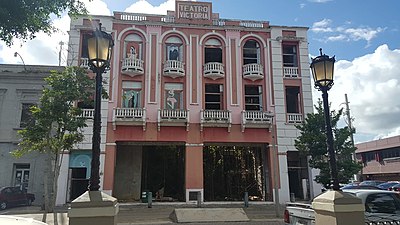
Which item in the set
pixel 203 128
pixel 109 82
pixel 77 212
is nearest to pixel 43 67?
pixel 109 82

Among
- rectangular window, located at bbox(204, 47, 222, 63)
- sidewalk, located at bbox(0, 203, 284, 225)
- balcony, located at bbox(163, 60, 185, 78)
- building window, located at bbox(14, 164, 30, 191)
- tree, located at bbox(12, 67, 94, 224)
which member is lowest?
sidewalk, located at bbox(0, 203, 284, 225)

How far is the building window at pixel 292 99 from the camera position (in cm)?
2312

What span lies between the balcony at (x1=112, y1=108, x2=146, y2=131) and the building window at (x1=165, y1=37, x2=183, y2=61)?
4.55 metres

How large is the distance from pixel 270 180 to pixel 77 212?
18.1 m

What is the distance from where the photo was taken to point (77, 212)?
493 centimetres

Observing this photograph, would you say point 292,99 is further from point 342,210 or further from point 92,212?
point 92,212

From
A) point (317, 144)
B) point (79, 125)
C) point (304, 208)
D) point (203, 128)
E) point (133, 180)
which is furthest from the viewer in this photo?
point (133, 180)

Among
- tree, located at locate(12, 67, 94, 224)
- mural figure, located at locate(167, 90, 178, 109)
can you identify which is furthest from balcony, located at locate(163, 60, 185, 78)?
tree, located at locate(12, 67, 94, 224)

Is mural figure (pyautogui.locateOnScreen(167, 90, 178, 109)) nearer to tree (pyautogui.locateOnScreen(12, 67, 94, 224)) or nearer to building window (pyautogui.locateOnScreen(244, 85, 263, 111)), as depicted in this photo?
building window (pyautogui.locateOnScreen(244, 85, 263, 111))

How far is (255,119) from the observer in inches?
850

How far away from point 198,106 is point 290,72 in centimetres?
702

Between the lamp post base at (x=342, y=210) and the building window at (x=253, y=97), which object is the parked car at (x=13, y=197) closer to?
the building window at (x=253, y=97)

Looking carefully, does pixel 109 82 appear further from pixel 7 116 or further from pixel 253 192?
pixel 253 192

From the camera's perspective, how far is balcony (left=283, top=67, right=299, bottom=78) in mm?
23003
